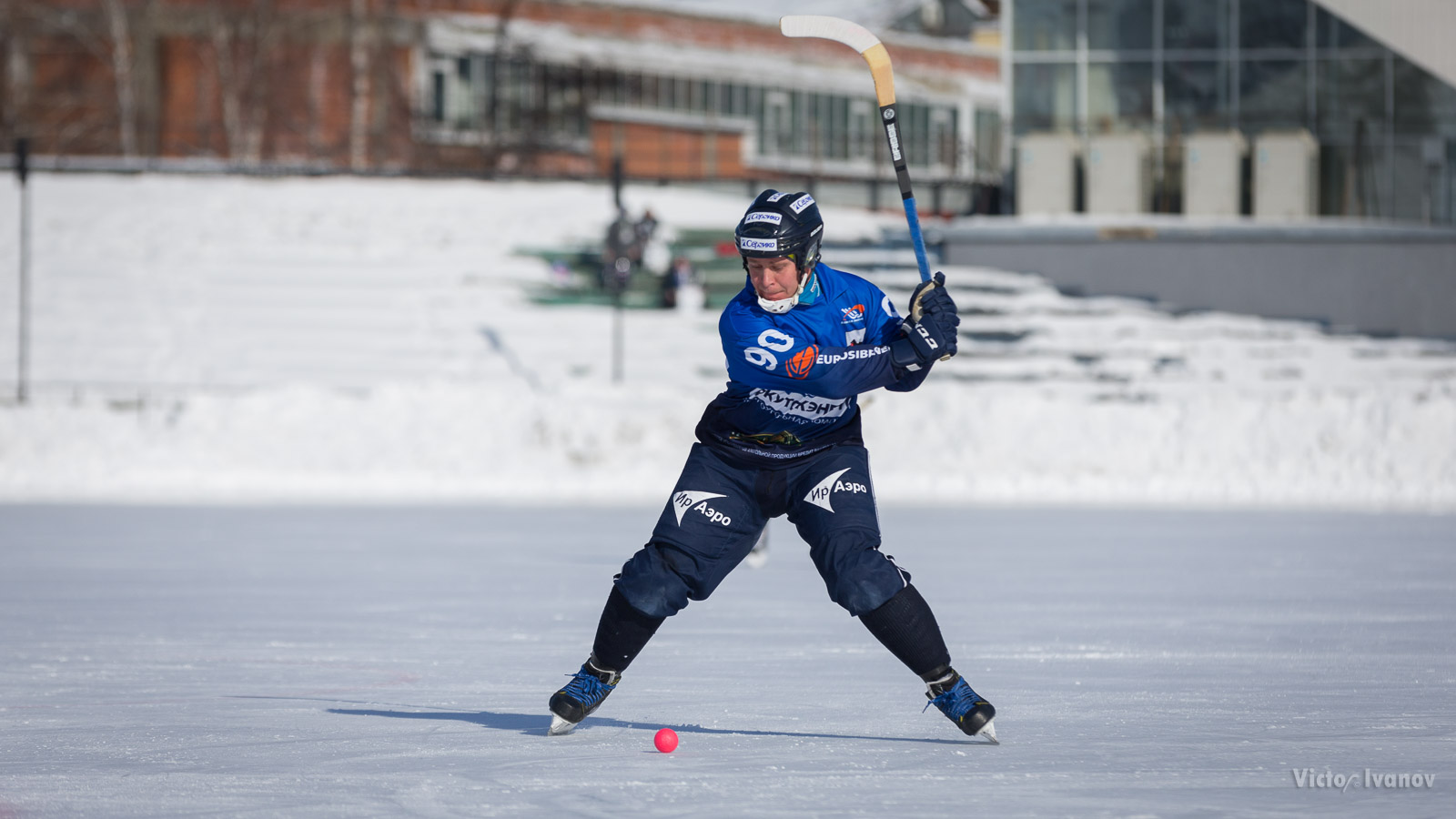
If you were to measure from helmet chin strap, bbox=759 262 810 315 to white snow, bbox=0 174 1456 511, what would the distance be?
9.73 m

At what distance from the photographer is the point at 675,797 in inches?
167

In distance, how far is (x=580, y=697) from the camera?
5117 mm

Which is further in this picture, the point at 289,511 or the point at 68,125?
the point at 68,125

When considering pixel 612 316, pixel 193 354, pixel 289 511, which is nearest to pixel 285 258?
pixel 193 354

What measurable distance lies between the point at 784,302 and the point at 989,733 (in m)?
1.38

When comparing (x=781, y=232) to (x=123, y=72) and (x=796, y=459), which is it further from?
(x=123, y=72)

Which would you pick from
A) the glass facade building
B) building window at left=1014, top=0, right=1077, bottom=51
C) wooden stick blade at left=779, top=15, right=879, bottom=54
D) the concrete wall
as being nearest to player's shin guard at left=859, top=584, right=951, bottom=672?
wooden stick blade at left=779, top=15, right=879, bottom=54

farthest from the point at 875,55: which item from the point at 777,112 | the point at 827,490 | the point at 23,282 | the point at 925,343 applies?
the point at 777,112

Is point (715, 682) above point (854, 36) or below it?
below

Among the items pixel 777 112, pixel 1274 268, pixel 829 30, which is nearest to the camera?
pixel 829 30

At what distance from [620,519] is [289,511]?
8.63 ft

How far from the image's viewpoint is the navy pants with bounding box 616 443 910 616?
504cm

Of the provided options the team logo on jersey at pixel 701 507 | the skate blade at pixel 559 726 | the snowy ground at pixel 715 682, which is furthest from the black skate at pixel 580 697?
the team logo on jersey at pixel 701 507

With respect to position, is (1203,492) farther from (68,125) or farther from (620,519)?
→ (68,125)
